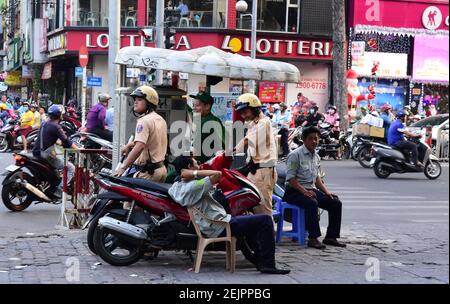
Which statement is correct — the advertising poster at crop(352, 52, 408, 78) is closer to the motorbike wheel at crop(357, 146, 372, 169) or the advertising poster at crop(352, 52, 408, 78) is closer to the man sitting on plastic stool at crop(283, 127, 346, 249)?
the motorbike wheel at crop(357, 146, 372, 169)

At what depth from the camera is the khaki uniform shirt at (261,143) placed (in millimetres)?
7340

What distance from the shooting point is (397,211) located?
39.1ft

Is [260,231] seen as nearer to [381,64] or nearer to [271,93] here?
[271,93]

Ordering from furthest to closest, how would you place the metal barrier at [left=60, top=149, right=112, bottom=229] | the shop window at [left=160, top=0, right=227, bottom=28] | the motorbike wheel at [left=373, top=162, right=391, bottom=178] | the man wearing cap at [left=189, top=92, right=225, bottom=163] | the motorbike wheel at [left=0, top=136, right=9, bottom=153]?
1. the shop window at [left=160, top=0, right=227, bottom=28]
2. the motorbike wheel at [left=0, top=136, right=9, bottom=153]
3. the motorbike wheel at [left=373, top=162, right=391, bottom=178]
4. the metal barrier at [left=60, top=149, right=112, bottom=229]
5. the man wearing cap at [left=189, top=92, right=225, bottom=163]

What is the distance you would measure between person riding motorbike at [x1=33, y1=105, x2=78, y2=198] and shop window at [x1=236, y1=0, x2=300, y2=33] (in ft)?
71.5

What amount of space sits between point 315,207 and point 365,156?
39.7 ft

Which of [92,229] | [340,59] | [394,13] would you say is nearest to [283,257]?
[92,229]

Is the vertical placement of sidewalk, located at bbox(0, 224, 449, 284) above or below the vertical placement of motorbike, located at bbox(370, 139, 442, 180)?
below

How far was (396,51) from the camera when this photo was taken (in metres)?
32.3

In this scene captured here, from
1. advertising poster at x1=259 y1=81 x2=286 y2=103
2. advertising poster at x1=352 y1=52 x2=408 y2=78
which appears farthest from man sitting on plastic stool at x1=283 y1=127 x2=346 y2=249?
advertising poster at x1=352 y1=52 x2=408 y2=78

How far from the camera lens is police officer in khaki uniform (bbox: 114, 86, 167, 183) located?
7.34 meters

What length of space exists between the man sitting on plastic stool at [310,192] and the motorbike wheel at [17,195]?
447cm

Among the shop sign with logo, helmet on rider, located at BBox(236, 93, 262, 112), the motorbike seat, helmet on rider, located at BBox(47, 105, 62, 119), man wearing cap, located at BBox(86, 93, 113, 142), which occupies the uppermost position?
the shop sign with logo

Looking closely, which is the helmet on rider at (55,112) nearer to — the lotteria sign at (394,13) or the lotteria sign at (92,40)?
the lotteria sign at (92,40)
